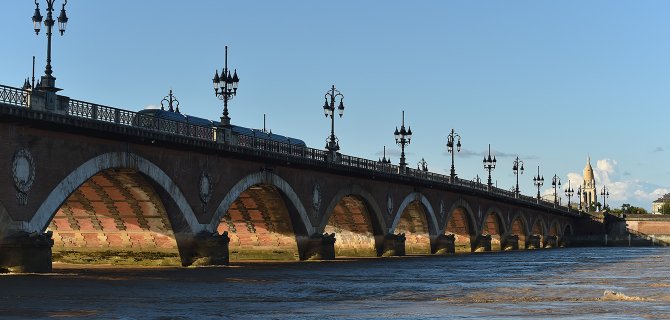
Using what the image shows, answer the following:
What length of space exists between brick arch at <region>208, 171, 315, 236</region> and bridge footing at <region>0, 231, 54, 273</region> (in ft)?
39.8

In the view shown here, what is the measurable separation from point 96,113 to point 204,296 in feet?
43.9

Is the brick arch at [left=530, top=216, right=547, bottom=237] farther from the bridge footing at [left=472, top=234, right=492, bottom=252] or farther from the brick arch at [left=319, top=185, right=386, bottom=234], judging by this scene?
the brick arch at [left=319, top=185, right=386, bottom=234]

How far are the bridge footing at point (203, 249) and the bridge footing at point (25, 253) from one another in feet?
34.1

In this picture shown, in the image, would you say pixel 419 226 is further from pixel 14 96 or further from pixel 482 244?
pixel 14 96

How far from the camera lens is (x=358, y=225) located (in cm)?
6762

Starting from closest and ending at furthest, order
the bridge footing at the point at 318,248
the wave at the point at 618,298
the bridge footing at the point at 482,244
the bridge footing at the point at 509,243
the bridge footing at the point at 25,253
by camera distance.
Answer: the wave at the point at 618,298 → the bridge footing at the point at 25,253 → the bridge footing at the point at 318,248 → the bridge footing at the point at 482,244 → the bridge footing at the point at 509,243

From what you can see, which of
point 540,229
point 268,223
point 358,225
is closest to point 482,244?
point 358,225

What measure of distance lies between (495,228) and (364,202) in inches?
1509

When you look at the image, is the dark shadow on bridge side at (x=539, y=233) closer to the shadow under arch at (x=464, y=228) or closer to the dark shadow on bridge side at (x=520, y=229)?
the dark shadow on bridge side at (x=520, y=229)

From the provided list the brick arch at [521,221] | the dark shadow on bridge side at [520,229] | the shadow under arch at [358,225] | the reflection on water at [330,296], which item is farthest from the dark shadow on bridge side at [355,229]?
the dark shadow on bridge side at [520,229]

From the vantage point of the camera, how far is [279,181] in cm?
5222

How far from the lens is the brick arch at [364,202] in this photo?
58.2 metres

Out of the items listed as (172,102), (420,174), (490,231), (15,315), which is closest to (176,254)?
(172,102)

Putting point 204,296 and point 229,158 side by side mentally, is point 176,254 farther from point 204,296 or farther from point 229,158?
point 204,296
